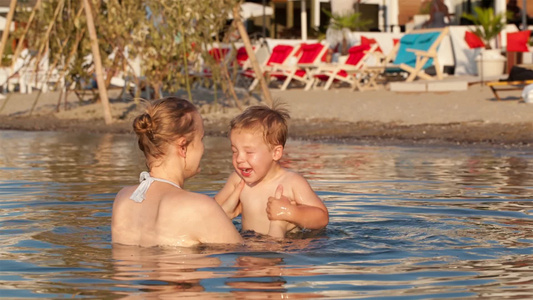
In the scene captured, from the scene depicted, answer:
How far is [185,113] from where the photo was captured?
4918mm

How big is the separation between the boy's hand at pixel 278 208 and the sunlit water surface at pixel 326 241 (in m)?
0.16

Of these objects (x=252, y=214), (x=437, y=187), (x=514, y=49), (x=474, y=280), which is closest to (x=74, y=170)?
(x=437, y=187)

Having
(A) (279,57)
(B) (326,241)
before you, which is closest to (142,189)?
(B) (326,241)

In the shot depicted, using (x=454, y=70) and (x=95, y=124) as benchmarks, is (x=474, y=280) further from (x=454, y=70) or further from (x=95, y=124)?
(x=454, y=70)

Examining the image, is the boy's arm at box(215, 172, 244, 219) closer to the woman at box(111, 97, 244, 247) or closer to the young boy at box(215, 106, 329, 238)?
the young boy at box(215, 106, 329, 238)

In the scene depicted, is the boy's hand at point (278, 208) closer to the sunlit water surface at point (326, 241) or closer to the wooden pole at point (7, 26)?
the sunlit water surface at point (326, 241)

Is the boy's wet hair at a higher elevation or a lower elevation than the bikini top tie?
higher

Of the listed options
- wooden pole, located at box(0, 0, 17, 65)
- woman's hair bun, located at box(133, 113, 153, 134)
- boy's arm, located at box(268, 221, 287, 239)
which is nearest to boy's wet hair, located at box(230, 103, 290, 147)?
boy's arm, located at box(268, 221, 287, 239)

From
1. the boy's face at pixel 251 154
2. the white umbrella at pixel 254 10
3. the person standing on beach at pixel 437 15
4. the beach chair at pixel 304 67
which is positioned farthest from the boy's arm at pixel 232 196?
the white umbrella at pixel 254 10

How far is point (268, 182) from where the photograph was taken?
5.82 meters

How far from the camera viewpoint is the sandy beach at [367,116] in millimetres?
12922

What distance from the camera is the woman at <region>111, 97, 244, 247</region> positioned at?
16.0 feet

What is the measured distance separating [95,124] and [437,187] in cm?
878

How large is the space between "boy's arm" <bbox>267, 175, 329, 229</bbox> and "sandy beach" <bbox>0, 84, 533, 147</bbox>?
5.60 meters
